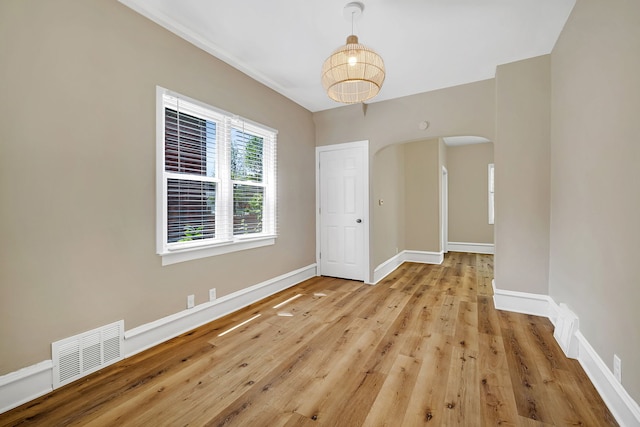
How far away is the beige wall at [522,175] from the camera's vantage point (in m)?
3.04

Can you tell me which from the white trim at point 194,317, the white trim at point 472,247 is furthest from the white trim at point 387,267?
the white trim at point 472,247

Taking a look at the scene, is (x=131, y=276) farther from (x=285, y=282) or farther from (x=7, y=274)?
(x=285, y=282)

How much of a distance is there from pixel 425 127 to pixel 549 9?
5.52 feet

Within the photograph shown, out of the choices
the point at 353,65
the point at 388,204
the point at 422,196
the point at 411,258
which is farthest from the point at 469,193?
the point at 353,65

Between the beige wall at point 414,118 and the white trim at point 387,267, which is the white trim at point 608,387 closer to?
the beige wall at point 414,118

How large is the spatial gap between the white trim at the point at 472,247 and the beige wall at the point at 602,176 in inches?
201

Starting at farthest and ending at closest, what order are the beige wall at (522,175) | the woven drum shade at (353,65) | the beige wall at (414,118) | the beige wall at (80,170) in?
the beige wall at (414,118) < the beige wall at (522,175) < the woven drum shade at (353,65) < the beige wall at (80,170)

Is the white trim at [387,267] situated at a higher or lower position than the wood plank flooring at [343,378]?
higher

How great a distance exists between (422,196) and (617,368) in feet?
16.3

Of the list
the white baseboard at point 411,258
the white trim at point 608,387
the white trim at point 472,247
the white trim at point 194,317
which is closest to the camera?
the white trim at point 608,387

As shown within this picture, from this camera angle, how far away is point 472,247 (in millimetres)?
7562

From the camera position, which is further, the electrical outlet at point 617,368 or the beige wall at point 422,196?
the beige wall at point 422,196

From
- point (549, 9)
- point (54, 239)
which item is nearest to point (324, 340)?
point (54, 239)

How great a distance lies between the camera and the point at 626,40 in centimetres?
157
